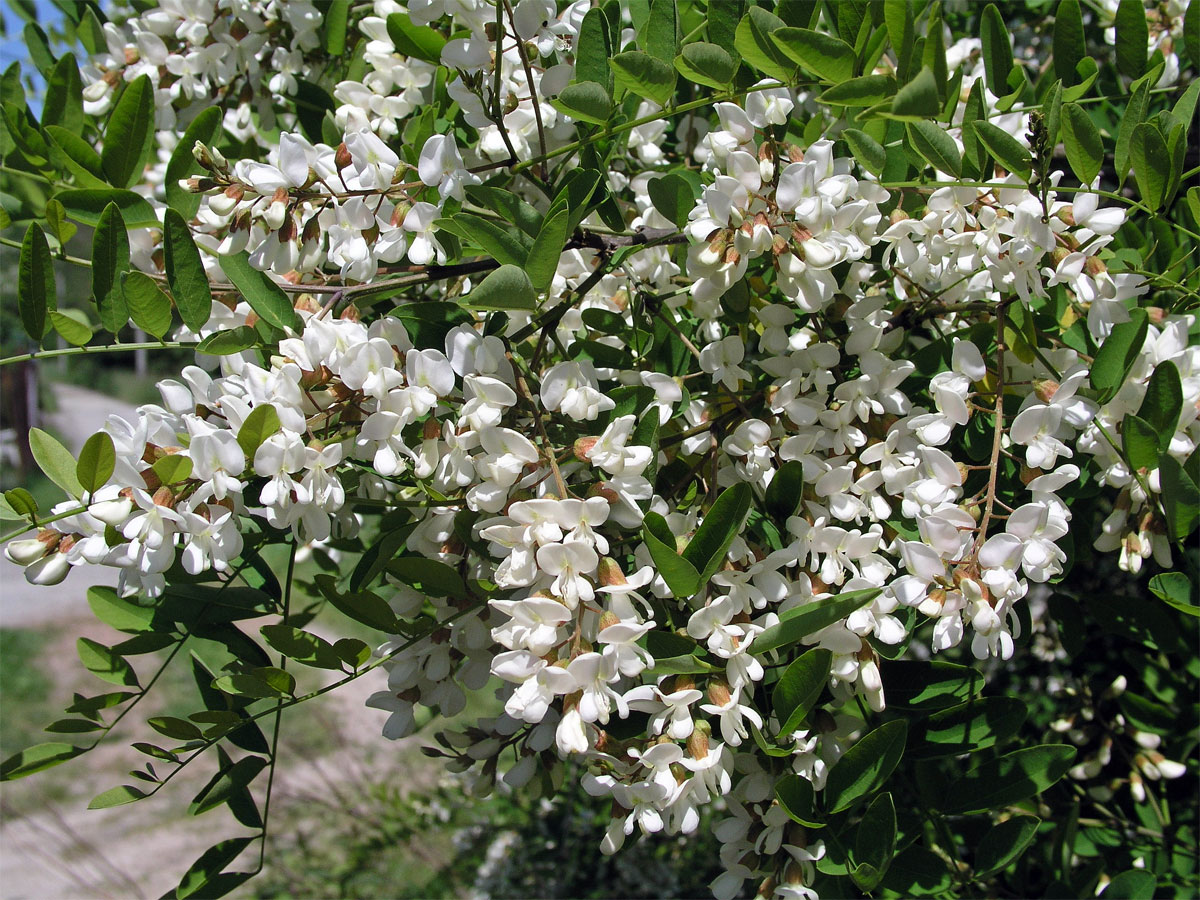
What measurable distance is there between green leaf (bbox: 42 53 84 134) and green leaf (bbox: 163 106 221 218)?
25 cm

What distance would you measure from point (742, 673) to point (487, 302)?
342 millimetres

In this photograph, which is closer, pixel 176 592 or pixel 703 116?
pixel 176 592

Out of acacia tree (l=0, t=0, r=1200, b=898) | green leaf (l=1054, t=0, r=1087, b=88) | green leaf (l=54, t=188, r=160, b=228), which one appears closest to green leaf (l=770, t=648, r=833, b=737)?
acacia tree (l=0, t=0, r=1200, b=898)

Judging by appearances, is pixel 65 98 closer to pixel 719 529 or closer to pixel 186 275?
pixel 186 275

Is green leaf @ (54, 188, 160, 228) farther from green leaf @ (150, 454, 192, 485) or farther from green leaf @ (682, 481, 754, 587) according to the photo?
green leaf @ (682, 481, 754, 587)

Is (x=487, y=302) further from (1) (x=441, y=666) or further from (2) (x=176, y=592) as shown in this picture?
(2) (x=176, y=592)

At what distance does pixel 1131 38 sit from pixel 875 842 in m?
0.82

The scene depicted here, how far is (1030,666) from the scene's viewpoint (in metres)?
1.96

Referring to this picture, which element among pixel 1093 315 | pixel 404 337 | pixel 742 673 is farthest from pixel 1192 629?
pixel 404 337

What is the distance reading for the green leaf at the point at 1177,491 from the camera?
0.67 metres

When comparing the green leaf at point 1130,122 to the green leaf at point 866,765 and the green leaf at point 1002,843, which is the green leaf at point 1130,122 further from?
the green leaf at point 1002,843

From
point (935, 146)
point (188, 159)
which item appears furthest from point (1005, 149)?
point (188, 159)

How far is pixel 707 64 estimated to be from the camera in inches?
27.2

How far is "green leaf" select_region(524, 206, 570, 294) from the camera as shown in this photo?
642 millimetres
